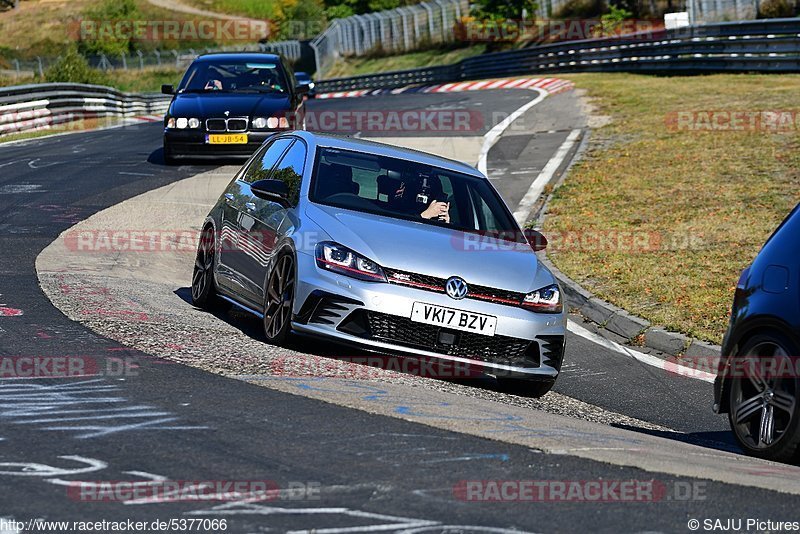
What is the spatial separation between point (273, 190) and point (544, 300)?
7.25 feet

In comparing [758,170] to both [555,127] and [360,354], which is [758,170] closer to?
[555,127]

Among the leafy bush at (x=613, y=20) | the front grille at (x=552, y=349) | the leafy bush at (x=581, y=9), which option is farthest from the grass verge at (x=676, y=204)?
the leafy bush at (x=581, y=9)

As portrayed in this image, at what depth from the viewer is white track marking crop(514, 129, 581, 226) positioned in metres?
18.1

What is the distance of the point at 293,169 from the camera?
993 cm

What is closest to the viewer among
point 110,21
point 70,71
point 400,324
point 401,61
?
point 400,324

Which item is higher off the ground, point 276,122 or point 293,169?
point 293,169

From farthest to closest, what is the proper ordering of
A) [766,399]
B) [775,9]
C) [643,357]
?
[775,9]
[643,357]
[766,399]

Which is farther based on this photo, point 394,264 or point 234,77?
point 234,77

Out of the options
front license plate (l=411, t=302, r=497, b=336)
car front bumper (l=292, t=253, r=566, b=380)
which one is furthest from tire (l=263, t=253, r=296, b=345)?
front license plate (l=411, t=302, r=497, b=336)

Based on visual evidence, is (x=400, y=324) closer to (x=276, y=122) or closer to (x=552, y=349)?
(x=552, y=349)

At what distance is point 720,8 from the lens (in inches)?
1638

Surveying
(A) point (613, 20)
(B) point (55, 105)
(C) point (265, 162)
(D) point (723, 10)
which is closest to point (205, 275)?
(C) point (265, 162)

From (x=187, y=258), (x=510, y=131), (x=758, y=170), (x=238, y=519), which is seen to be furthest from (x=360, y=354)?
(x=510, y=131)

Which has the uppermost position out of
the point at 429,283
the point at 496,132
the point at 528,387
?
the point at 429,283
